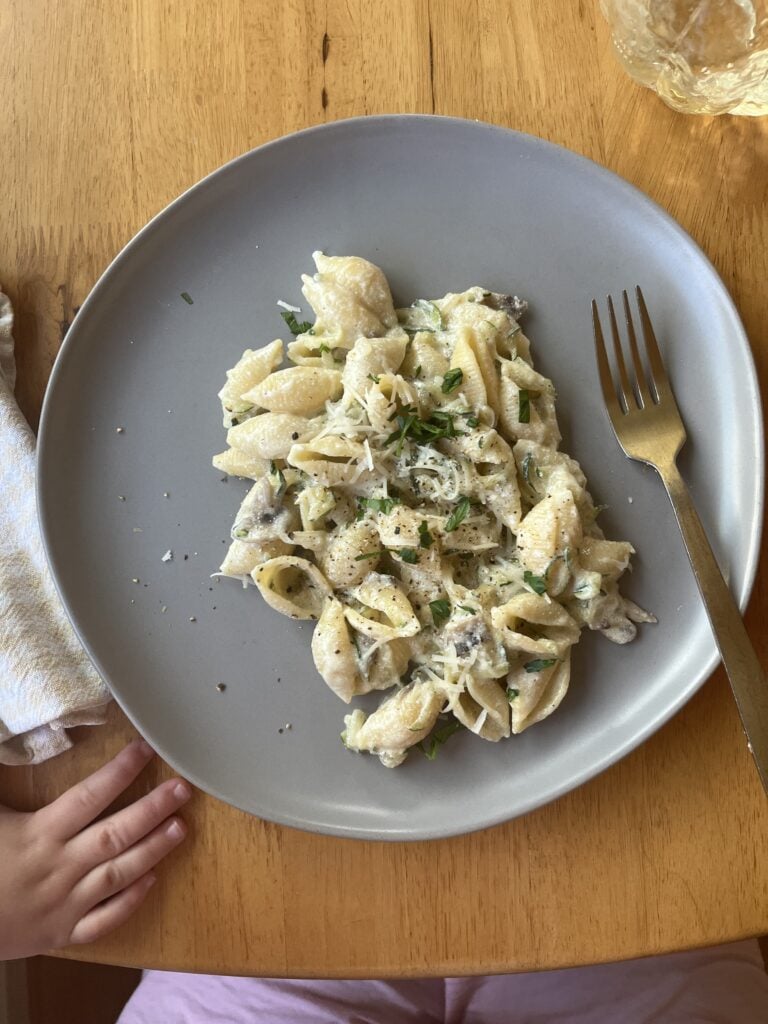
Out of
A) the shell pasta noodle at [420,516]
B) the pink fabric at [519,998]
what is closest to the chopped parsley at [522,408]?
the shell pasta noodle at [420,516]

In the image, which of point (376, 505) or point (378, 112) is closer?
point (376, 505)

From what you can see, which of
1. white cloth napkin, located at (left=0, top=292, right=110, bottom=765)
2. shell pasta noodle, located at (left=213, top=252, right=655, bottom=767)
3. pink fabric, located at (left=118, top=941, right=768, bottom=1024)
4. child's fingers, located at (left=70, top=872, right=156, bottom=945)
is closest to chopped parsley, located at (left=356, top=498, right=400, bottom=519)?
shell pasta noodle, located at (left=213, top=252, right=655, bottom=767)

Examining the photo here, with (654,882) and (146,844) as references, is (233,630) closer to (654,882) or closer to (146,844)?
(146,844)

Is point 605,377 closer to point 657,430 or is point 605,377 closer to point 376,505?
point 657,430

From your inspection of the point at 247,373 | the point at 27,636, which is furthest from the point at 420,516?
the point at 27,636

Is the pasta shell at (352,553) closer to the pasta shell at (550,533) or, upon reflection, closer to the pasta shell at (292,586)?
the pasta shell at (292,586)

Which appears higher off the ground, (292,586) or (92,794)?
(292,586)
